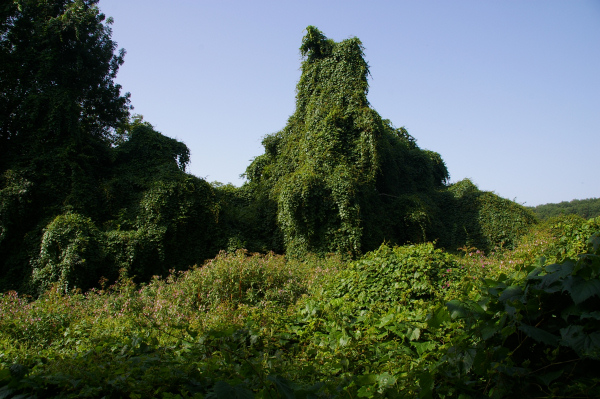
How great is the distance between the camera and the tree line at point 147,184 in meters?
11.5

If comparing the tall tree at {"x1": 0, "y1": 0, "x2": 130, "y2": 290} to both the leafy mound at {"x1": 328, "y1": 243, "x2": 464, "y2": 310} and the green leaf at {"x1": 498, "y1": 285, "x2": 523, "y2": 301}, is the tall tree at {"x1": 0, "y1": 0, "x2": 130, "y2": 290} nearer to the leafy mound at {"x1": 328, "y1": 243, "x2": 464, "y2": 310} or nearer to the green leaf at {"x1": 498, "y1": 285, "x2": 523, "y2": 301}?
the leafy mound at {"x1": 328, "y1": 243, "x2": 464, "y2": 310}

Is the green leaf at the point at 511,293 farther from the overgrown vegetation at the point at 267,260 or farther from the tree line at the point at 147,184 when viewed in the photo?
the tree line at the point at 147,184

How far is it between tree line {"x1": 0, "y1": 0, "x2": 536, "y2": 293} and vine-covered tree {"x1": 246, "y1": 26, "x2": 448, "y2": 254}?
55 millimetres

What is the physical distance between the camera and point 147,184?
13.3 meters

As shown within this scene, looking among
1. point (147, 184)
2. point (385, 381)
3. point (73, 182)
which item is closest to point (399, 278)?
point (385, 381)

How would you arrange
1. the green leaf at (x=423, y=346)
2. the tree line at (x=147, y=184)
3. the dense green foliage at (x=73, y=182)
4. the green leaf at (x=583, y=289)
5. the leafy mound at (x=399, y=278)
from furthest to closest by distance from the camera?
the tree line at (x=147, y=184)
the dense green foliage at (x=73, y=182)
the leafy mound at (x=399, y=278)
the green leaf at (x=423, y=346)
the green leaf at (x=583, y=289)

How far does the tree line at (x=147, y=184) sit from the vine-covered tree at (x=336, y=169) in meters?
0.06

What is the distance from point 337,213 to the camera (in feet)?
43.7

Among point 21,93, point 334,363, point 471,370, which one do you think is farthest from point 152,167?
point 471,370

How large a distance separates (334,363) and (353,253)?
10.1 m

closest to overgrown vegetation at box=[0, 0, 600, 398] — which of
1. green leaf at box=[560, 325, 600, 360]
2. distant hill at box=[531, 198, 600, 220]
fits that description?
green leaf at box=[560, 325, 600, 360]

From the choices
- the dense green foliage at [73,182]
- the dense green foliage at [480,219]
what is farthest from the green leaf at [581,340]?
the dense green foliage at [480,219]

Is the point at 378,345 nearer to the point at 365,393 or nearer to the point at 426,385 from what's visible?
the point at 365,393

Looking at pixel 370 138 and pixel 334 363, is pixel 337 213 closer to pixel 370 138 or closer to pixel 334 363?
pixel 370 138
